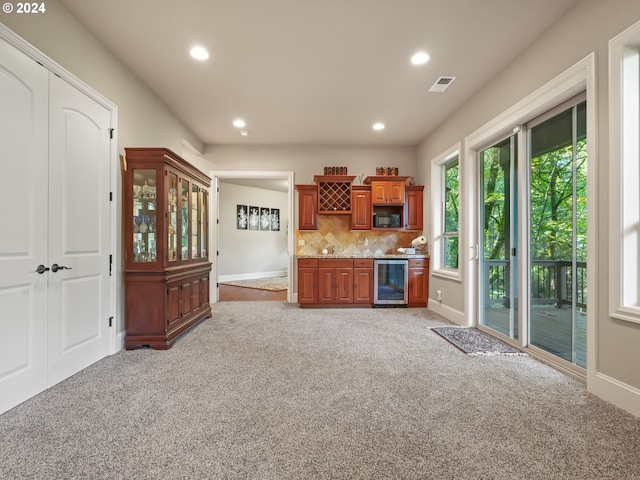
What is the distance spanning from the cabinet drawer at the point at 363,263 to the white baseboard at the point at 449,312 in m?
1.19

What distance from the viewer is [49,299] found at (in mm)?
2281

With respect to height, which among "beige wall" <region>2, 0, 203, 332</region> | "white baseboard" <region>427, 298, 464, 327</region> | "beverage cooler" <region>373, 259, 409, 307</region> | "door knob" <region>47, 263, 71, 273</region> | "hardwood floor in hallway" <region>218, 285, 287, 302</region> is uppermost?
"beige wall" <region>2, 0, 203, 332</region>

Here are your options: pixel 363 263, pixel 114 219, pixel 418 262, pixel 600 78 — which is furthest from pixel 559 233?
pixel 114 219

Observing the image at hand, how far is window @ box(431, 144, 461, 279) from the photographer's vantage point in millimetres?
4590

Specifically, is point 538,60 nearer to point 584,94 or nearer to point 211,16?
point 584,94

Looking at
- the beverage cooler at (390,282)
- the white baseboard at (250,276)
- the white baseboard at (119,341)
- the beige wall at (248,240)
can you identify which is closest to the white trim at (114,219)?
the white baseboard at (119,341)

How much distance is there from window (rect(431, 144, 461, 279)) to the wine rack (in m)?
1.46

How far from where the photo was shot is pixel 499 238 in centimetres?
355

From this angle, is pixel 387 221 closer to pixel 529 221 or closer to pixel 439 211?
pixel 439 211

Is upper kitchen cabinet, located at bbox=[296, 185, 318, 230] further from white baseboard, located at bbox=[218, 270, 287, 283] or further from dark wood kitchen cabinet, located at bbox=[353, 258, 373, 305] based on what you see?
white baseboard, located at bbox=[218, 270, 287, 283]

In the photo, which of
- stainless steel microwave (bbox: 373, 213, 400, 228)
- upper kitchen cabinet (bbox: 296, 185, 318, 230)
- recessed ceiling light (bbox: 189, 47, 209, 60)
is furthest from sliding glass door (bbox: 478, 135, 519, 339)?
recessed ceiling light (bbox: 189, 47, 209, 60)

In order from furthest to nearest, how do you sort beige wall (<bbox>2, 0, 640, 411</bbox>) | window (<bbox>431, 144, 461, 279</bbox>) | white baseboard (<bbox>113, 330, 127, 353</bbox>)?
window (<bbox>431, 144, 461, 279</bbox>) → white baseboard (<bbox>113, 330, 127, 353</bbox>) → beige wall (<bbox>2, 0, 640, 411</bbox>)

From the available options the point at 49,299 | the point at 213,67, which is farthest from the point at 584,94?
the point at 49,299

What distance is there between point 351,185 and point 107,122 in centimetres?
363
